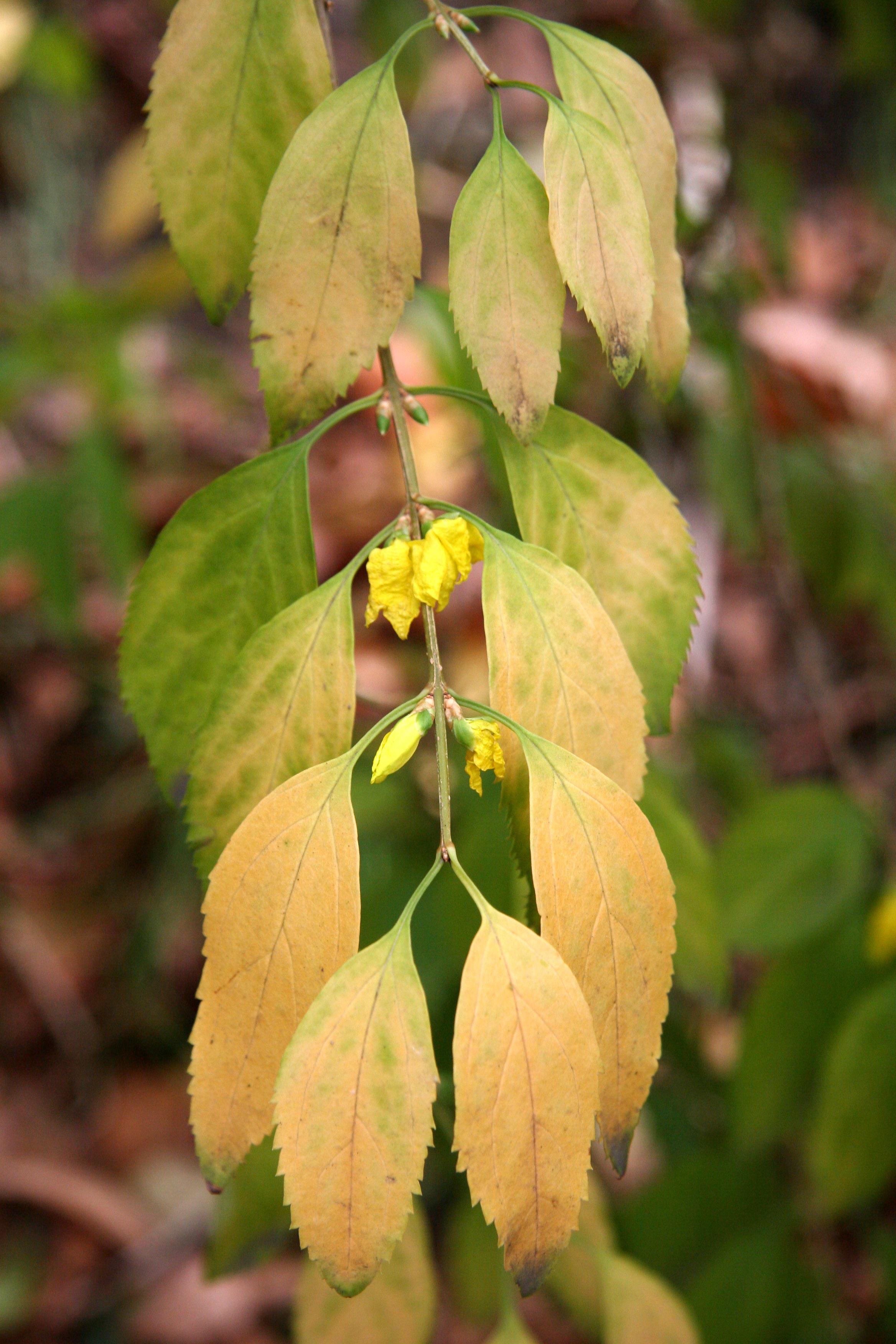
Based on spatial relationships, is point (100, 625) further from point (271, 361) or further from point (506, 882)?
point (271, 361)

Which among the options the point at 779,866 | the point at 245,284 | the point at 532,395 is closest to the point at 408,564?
the point at 532,395

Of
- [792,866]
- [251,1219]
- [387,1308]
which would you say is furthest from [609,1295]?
[792,866]

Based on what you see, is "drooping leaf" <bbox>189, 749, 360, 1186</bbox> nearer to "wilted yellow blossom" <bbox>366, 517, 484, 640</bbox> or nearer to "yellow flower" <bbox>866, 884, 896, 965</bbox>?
"wilted yellow blossom" <bbox>366, 517, 484, 640</bbox>

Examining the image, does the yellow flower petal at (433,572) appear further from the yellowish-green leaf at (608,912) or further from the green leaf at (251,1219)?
the green leaf at (251,1219)

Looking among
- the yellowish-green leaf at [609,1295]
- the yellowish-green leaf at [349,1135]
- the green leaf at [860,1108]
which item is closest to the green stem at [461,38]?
the yellowish-green leaf at [349,1135]

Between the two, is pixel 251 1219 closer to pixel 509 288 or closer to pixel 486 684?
pixel 509 288

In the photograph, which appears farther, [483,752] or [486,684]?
[486,684]

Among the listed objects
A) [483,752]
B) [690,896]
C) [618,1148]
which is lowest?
[690,896]
